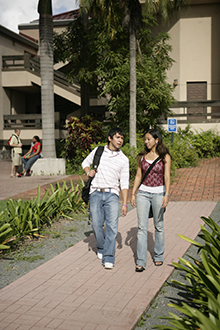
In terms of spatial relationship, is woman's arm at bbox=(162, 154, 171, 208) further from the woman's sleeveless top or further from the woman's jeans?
the woman's jeans

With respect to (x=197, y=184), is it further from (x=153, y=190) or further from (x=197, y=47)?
(x=197, y=47)

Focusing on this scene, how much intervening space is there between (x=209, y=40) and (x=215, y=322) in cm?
2090

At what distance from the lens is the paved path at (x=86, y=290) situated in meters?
3.84

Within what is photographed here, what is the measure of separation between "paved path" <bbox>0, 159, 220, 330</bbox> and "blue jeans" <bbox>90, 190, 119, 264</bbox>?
26cm

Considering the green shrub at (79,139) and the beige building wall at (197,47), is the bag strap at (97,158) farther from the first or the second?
the beige building wall at (197,47)

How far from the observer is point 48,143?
52.0 ft

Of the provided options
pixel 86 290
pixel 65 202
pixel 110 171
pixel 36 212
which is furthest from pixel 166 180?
pixel 65 202

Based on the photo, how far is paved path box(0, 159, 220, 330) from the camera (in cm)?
384

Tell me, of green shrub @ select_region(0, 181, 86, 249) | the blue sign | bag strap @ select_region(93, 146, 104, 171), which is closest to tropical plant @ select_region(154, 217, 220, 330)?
bag strap @ select_region(93, 146, 104, 171)

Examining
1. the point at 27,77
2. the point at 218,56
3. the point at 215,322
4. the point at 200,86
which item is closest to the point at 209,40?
the point at 218,56

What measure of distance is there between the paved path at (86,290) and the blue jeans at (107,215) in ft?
0.86

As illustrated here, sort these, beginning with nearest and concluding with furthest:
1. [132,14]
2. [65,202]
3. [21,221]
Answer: [21,221] < [65,202] < [132,14]

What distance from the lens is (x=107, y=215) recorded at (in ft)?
17.6

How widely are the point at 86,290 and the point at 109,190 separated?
1366 millimetres
